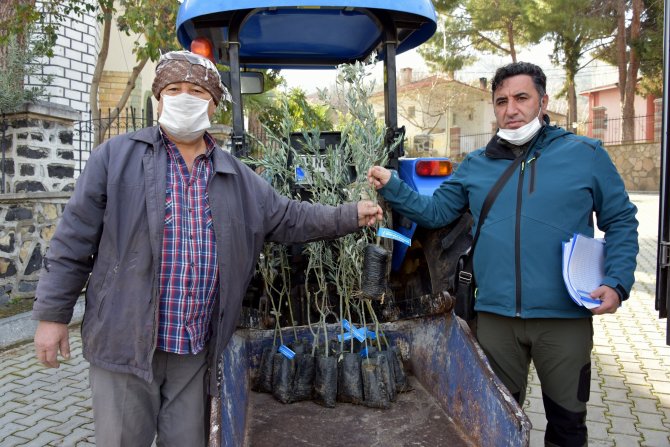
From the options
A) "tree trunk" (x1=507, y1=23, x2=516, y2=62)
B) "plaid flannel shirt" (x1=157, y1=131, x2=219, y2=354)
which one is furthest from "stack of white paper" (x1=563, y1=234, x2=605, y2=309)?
"tree trunk" (x1=507, y1=23, x2=516, y2=62)

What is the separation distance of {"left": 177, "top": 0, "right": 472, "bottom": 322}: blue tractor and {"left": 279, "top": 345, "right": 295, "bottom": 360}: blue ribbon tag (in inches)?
25.4

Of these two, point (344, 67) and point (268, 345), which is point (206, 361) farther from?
point (344, 67)

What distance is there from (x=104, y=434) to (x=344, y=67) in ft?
6.23

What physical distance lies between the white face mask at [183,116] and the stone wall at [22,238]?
377 cm

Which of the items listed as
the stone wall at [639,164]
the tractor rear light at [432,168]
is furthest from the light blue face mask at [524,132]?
the stone wall at [639,164]

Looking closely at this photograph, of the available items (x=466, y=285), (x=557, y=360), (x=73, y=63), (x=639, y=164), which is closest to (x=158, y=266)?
(x=466, y=285)

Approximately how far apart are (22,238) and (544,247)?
15.4 feet

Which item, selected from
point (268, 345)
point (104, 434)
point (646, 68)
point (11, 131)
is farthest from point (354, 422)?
point (646, 68)

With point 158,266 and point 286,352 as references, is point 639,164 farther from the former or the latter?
point 158,266

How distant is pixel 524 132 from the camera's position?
2459 mm

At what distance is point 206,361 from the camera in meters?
2.21

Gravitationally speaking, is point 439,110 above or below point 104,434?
above

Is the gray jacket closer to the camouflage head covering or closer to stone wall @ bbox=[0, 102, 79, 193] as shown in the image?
the camouflage head covering

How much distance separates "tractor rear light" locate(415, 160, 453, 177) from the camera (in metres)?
3.33
